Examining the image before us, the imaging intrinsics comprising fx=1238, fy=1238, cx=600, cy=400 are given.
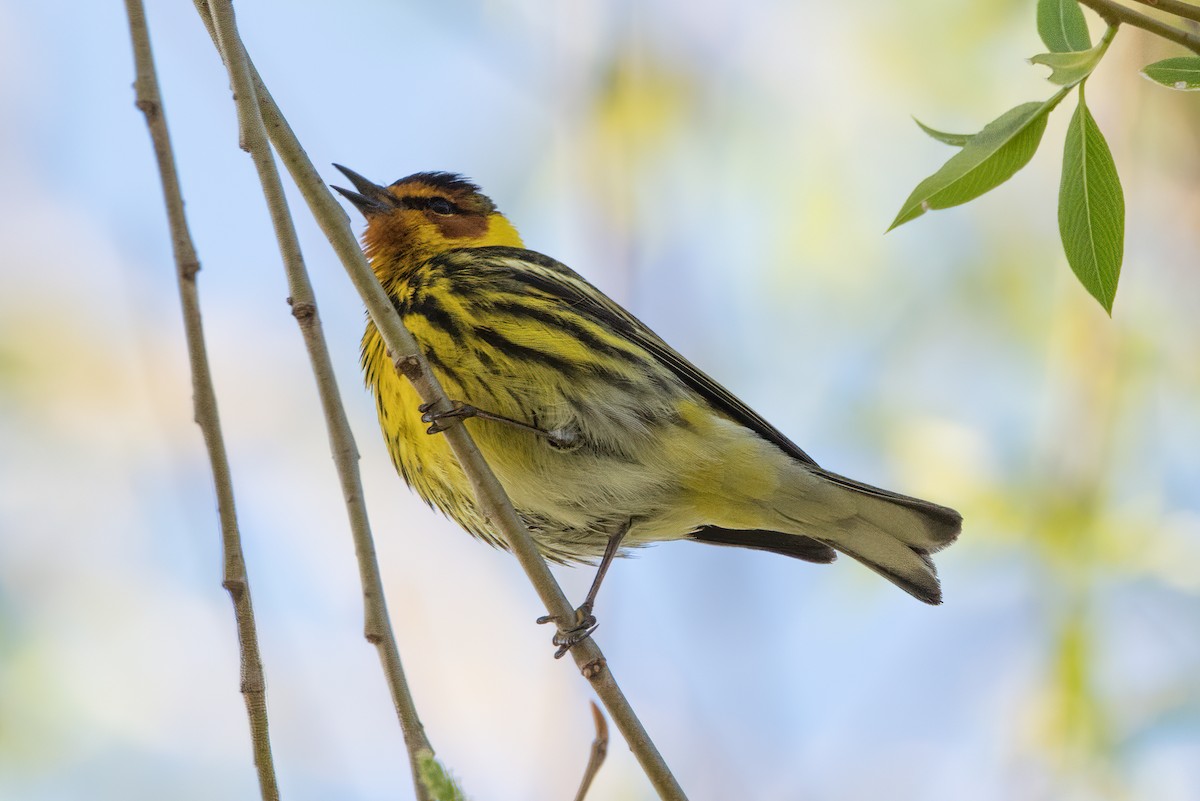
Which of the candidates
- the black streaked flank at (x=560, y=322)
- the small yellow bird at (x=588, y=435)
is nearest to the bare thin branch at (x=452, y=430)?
the small yellow bird at (x=588, y=435)

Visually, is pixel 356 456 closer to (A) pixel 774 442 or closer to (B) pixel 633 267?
(A) pixel 774 442

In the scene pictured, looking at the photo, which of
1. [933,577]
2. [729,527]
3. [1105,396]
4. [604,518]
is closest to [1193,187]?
[1105,396]

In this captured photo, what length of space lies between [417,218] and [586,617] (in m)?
1.72

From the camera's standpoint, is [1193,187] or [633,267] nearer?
[633,267]

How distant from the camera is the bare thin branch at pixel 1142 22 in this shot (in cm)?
181

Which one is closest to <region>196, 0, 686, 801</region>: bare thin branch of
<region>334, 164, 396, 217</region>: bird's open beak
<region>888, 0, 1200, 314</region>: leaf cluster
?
<region>888, 0, 1200, 314</region>: leaf cluster

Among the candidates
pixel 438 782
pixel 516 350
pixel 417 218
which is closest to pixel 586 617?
pixel 516 350

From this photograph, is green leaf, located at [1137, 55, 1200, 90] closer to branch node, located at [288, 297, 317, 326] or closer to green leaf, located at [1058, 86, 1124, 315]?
green leaf, located at [1058, 86, 1124, 315]

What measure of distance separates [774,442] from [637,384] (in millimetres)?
537

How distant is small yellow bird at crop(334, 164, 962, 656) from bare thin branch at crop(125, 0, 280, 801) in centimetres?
91

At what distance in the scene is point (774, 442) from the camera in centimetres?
412

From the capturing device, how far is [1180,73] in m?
2.03

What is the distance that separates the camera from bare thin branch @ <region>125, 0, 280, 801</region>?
2428 millimetres

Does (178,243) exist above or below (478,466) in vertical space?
above
